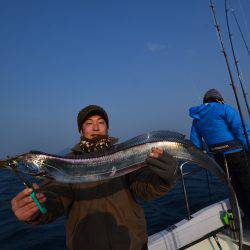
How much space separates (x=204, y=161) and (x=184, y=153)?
0.34 meters

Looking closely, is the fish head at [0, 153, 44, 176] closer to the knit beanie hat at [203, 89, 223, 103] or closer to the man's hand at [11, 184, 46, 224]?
the man's hand at [11, 184, 46, 224]

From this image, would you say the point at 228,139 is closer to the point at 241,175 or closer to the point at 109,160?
the point at 241,175

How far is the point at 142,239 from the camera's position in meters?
3.28

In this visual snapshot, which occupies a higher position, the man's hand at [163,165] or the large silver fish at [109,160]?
the large silver fish at [109,160]

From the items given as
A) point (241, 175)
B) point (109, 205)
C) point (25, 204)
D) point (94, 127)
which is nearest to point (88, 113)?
point (94, 127)

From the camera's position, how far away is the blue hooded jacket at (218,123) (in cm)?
621

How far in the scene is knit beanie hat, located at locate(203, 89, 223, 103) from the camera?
21.7 ft

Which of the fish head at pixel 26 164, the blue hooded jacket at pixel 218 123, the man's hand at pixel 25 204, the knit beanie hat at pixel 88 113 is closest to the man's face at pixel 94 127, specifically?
the knit beanie hat at pixel 88 113

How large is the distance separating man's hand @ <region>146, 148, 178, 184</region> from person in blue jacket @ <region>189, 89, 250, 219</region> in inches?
135

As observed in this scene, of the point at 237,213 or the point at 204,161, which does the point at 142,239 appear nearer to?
the point at 204,161

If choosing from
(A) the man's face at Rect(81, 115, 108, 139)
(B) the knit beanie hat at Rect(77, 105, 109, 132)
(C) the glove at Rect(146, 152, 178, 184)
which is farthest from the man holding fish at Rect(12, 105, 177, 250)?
(B) the knit beanie hat at Rect(77, 105, 109, 132)

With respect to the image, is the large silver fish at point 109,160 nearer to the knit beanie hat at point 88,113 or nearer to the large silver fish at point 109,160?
the large silver fish at point 109,160

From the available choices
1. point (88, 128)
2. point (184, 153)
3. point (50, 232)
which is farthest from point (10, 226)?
point (184, 153)

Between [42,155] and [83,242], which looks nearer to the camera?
[42,155]
